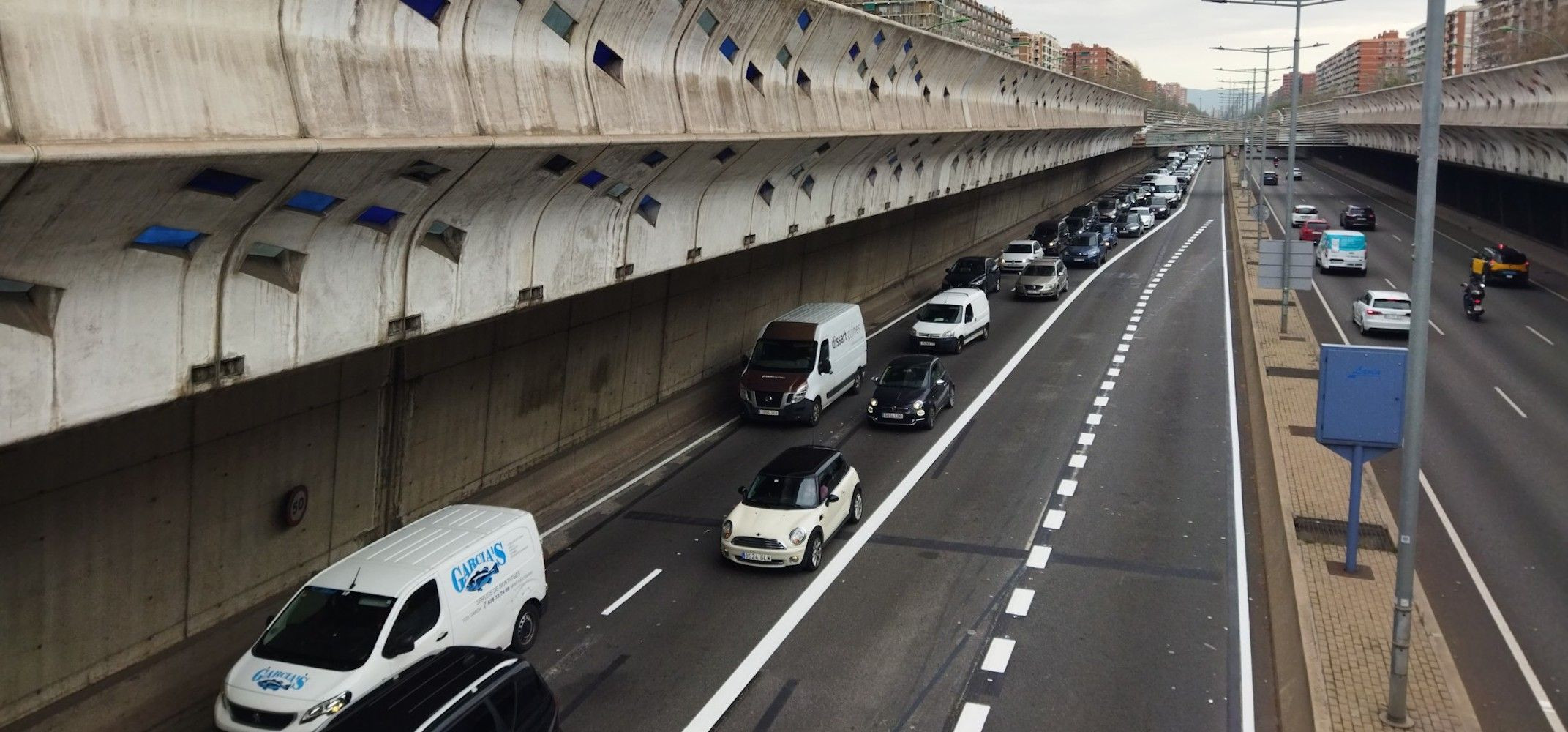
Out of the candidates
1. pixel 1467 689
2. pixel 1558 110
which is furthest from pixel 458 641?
pixel 1558 110

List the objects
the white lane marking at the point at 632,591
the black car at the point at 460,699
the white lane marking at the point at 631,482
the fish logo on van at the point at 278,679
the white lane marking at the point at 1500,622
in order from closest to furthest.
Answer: the black car at the point at 460,699
the fish logo on van at the point at 278,679
the white lane marking at the point at 1500,622
the white lane marking at the point at 632,591
the white lane marking at the point at 631,482

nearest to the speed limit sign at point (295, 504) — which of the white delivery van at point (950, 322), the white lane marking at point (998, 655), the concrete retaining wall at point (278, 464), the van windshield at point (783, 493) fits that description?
the concrete retaining wall at point (278, 464)

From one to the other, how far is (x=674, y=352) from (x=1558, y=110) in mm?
28444

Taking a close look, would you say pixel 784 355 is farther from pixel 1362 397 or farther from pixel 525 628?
pixel 1362 397

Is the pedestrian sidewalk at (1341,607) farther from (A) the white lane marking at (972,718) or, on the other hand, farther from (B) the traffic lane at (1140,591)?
(A) the white lane marking at (972,718)

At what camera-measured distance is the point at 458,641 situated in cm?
1154

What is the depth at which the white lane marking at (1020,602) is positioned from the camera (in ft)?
44.4

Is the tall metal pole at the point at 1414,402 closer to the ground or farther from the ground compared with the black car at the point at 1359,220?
closer to the ground

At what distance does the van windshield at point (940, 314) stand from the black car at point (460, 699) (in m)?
22.2

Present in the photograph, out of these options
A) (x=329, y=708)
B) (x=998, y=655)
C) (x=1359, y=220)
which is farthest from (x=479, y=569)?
(x=1359, y=220)

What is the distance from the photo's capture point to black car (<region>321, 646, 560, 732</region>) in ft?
28.2

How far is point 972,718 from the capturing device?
1103 centimetres

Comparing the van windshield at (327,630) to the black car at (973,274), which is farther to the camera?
the black car at (973,274)

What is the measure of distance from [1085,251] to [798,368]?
28.9m
